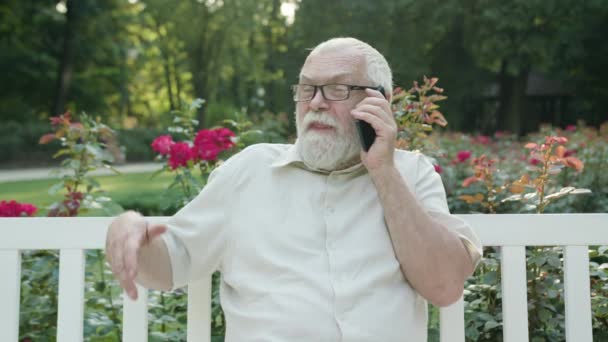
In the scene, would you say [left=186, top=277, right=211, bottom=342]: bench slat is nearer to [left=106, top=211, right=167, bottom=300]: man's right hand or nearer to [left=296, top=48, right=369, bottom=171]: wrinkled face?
[left=106, top=211, right=167, bottom=300]: man's right hand

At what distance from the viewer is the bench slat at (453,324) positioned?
7.15 ft

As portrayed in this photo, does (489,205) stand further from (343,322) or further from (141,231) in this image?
(141,231)

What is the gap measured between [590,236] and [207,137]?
5.89ft

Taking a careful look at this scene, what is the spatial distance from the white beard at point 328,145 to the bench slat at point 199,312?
57cm

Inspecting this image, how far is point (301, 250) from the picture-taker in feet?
6.89

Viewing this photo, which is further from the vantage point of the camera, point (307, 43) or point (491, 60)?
point (307, 43)

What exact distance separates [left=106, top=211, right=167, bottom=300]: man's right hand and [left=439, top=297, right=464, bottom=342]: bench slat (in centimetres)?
106

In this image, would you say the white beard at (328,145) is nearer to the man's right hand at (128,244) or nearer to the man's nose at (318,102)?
the man's nose at (318,102)

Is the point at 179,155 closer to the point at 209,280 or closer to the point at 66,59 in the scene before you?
the point at 209,280

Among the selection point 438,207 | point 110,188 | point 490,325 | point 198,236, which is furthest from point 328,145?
point 110,188

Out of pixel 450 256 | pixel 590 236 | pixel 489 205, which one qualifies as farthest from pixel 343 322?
pixel 489 205

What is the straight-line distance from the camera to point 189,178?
3.20 meters

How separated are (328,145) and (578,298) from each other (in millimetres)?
1046

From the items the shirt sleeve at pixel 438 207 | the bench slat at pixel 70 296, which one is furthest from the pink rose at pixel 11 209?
the shirt sleeve at pixel 438 207
